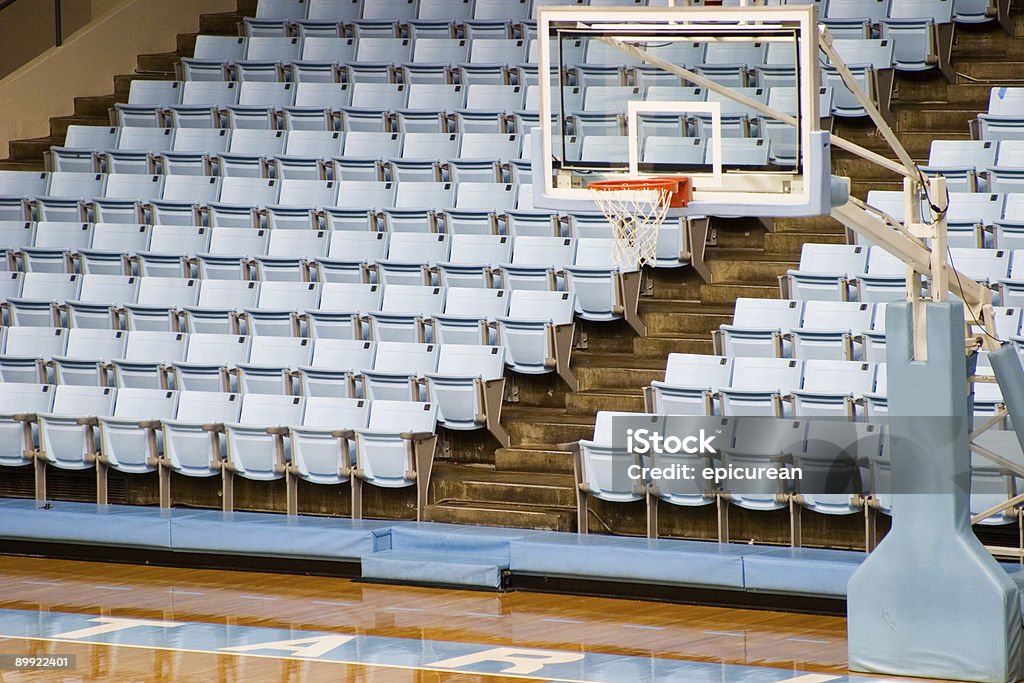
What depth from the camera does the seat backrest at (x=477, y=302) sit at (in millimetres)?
6738

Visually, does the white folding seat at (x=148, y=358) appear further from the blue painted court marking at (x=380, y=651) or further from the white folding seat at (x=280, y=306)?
the blue painted court marking at (x=380, y=651)

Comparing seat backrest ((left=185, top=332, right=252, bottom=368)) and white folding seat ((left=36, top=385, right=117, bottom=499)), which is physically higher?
seat backrest ((left=185, top=332, right=252, bottom=368))

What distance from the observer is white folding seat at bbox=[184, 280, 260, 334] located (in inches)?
276

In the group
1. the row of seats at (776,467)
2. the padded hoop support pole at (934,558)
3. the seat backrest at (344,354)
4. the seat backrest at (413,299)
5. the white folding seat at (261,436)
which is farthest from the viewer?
the seat backrest at (413,299)

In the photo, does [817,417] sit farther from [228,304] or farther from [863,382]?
[228,304]

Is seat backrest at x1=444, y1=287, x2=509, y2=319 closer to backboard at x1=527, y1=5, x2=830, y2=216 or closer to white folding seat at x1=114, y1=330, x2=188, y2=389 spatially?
white folding seat at x1=114, y1=330, x2=188, y2=389

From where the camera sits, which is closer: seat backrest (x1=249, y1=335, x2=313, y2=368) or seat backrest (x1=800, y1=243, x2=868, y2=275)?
seat backrest (x1=800, y1=243, x2=868, y2=275)

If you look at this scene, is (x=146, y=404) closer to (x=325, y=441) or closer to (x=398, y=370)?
(x=325, y=441)

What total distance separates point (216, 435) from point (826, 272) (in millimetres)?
2640

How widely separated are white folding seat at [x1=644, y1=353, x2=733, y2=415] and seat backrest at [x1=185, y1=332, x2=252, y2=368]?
190cm

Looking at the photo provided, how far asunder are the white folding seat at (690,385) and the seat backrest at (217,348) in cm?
190

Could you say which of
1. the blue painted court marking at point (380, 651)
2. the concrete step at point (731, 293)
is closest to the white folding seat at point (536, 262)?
the concrete step at point (731, 293)

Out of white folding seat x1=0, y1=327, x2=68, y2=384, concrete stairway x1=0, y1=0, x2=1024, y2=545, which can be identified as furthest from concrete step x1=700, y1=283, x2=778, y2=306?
white folding seat x1=0, y1=327, x2=68, y2=384

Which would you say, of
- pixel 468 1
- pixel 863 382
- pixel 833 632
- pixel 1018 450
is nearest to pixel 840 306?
pixel 863 382
